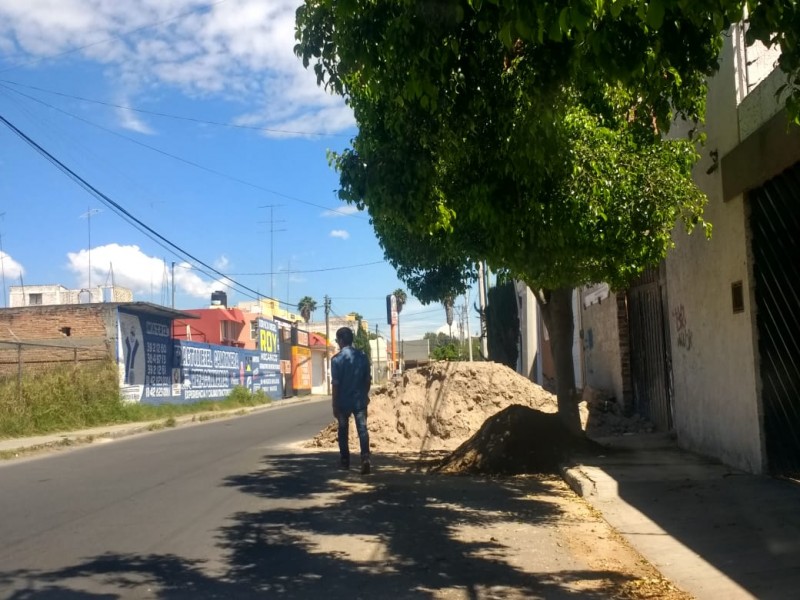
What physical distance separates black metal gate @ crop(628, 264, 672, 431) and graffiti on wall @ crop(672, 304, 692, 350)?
1588 millimetres

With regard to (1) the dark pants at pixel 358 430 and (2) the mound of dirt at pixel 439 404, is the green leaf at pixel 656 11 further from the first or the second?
(2) the mound of dirt at pixel 439 404

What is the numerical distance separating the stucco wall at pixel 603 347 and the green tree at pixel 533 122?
503 cm

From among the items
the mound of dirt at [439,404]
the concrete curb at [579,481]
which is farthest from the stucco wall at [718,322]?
the mound of dirt at [439,404]

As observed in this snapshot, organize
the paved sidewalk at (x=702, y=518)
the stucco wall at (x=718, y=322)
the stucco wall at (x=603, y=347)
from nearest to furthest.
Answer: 1. the paved sidewalk at (x=702, y=518)
2. the stucco wall at (x=718, y=322)
3. the stucco wall at (x=603, y=347)

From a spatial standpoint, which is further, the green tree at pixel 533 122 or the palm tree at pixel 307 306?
the palm tree at pixel 307 306

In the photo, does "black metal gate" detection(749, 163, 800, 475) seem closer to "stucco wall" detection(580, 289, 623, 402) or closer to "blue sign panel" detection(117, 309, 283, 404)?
"stucco wall" detection(580, 289, 623, 402)

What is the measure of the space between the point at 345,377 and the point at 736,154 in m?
5.28

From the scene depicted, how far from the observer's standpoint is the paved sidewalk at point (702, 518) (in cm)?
537

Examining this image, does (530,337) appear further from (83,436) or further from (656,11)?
(656,11)

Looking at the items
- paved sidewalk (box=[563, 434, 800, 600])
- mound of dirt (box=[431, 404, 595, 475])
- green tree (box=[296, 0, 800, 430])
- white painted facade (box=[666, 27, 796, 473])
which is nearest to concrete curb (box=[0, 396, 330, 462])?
mound of dirt (box=[431, 404, 595, 475])

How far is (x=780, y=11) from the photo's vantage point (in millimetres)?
4680

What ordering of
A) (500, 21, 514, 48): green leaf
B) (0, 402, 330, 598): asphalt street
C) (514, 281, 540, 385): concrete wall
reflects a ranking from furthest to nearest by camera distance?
(514, 281, 540, 385): concrete wall, (0, 402, 330, 598): asphalt street, (500, 21, 514, 48): green leaf

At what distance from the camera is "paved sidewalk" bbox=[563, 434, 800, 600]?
17.6 ft

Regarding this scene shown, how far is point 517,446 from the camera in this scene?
10883 millimetres
